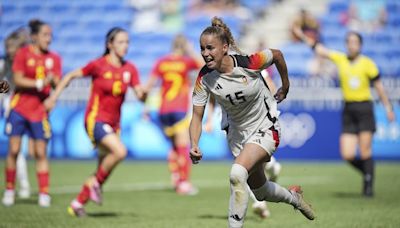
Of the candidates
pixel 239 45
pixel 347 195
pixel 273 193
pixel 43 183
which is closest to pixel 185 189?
pixel 347 195

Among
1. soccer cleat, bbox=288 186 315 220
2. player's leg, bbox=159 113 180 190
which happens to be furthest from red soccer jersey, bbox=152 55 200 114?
soccer cleat, bbox=288 186 315 220

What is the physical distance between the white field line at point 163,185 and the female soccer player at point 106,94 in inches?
135

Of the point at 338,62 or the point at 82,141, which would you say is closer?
the point at 338,62

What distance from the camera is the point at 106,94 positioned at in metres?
10.5

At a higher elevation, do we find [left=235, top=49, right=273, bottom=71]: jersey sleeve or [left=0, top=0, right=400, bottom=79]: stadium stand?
[left=235, top=49, right=273, bottom=71]: jersey sleeve

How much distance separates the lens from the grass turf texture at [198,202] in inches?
368

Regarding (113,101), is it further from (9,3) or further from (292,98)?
(9,3)

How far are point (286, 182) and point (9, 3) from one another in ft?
52.8

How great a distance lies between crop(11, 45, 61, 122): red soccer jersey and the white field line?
7.68 feet

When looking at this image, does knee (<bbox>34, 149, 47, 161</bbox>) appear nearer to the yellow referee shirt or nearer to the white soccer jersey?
the white soccer jersey

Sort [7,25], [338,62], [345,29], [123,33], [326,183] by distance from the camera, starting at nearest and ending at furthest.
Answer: [123,33] → [338,62] → [326,183] → [345,29] → [7,25]

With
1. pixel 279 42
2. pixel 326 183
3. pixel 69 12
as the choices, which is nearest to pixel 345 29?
pixel 279 42

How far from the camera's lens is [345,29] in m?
25.3

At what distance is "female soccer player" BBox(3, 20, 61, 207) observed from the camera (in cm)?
1141
